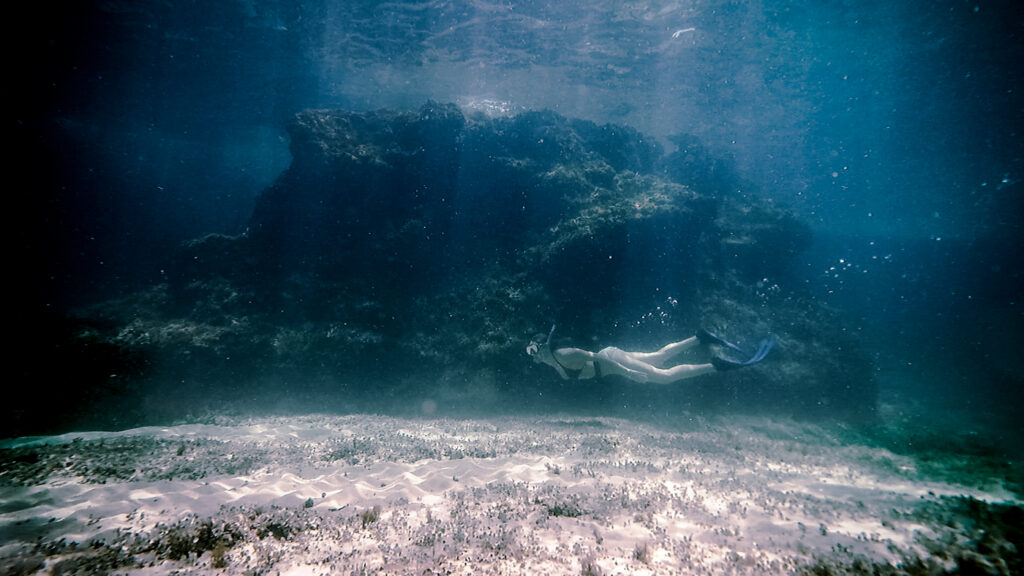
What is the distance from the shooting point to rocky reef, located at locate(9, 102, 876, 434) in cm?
1113

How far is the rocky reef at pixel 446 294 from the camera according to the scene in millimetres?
11133

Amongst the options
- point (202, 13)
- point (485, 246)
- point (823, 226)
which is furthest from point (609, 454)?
point (823, 226)

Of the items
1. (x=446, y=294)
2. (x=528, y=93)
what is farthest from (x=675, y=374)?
(x=528, y=93)

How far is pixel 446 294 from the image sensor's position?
500 inches

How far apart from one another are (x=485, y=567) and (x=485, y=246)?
435 inches

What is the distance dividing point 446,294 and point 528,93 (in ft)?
88.1

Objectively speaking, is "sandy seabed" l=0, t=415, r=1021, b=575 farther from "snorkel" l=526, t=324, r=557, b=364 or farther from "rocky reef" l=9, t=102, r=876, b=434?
"rocky reef" l=9, t=102, r=876, b=434

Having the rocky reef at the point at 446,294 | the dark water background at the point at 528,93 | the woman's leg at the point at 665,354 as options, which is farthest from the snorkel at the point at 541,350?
the dark water background at the point at 528,93

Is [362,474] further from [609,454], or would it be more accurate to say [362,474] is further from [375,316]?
[375,316]

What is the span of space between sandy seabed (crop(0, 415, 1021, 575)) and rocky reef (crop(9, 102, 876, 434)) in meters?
2.77

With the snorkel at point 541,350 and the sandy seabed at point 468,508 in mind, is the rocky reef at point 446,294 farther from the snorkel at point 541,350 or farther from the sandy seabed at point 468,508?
the sandy seabed at point 468,508

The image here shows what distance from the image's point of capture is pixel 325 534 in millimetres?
4234

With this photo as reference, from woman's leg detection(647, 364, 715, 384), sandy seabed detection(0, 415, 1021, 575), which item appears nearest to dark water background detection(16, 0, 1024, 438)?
sandy seabed detection(0, 415, 1021, 575)

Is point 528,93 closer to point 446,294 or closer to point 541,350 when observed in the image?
point 446,294
